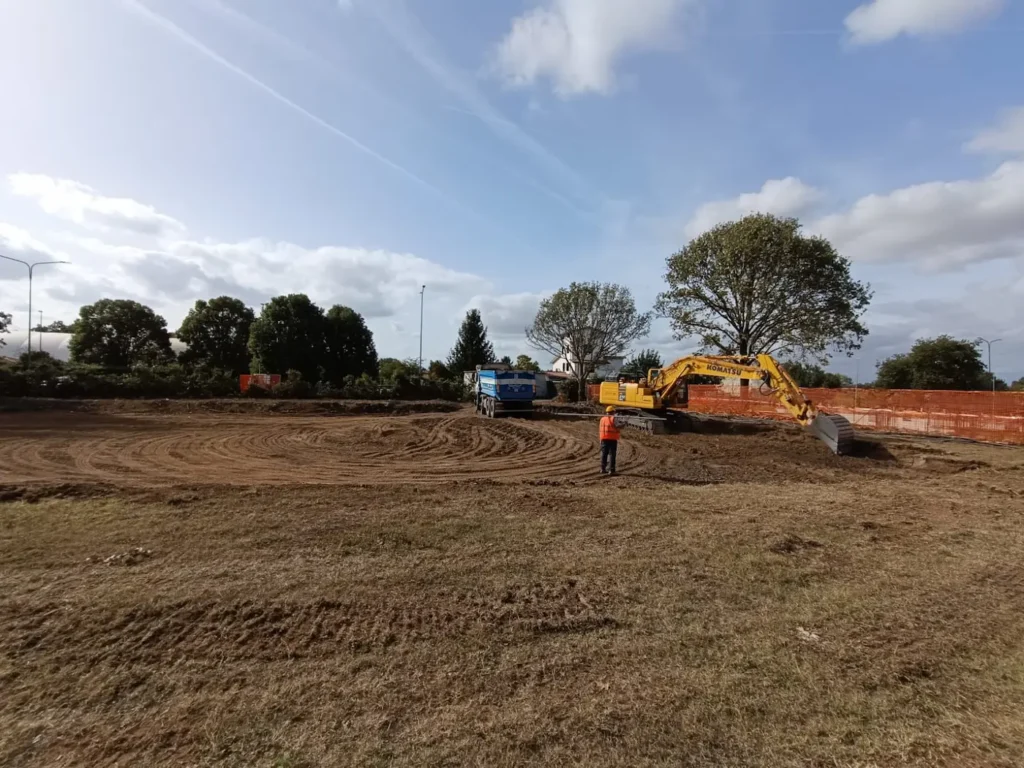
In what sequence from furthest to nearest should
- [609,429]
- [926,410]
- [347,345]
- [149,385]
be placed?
1. [347,345]
2. [149,385]
3. [926,410]
4. [609,429]

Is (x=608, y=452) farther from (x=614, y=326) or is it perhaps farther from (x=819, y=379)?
(x=819, y=379)

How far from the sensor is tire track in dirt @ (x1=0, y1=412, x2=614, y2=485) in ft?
40.3

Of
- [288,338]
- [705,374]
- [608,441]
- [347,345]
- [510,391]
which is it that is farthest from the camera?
[347,345]

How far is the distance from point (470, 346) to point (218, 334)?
78.5ft

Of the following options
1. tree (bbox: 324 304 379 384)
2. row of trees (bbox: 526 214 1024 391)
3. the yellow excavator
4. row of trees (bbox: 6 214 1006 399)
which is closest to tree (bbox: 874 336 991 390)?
row of trees (bbox: 6 214 1006 399)

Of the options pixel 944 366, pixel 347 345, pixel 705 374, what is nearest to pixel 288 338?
pixel 347 345

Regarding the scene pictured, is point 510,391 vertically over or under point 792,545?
over

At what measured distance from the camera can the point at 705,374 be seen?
788 inches

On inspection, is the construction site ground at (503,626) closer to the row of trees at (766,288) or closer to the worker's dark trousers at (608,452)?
the worker's dark trousers at (608,452)

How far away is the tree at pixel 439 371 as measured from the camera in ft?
185

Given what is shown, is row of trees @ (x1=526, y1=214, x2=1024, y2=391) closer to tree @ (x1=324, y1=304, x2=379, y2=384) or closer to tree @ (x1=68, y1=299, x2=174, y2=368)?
tree @ (x1=324, y1=304, x2=379, y2=384)

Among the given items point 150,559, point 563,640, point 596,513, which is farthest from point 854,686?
point 150,559

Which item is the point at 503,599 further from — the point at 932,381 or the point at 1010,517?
the point at 932,381

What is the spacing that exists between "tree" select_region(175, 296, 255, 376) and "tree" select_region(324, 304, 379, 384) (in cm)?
1011
